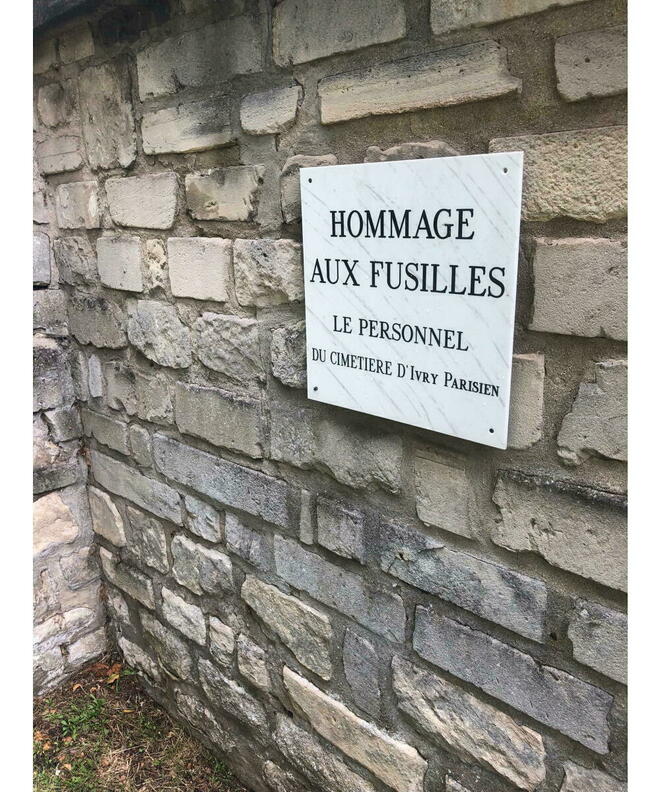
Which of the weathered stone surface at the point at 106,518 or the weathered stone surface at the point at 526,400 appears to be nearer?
the weathered stone surface at the point at 526,400

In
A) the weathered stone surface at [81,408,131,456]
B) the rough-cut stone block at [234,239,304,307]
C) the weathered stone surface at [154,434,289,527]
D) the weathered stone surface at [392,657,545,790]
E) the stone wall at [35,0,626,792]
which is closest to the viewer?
the stone wall at [35,0,626,792]

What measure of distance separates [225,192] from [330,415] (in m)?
0.69

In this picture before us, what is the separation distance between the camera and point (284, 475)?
1.99m

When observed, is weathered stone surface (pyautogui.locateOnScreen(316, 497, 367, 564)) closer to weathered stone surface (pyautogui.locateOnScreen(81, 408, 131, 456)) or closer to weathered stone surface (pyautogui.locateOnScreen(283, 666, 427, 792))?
weathered stone surface (pyautogui.locateOnScreen(283, 666, 427, 792))

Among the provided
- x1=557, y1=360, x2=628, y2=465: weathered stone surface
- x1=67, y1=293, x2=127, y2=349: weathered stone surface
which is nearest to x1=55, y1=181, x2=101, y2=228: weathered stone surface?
x1=67, y1=293, x2=127, y2=349: weathered stone surface

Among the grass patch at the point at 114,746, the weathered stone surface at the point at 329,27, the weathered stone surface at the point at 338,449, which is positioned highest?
the weathered stone surface at the point at 329,27

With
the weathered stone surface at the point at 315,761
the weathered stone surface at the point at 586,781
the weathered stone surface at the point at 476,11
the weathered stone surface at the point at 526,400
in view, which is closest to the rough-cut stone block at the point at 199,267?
the weathered stone surface at the point at 476,11

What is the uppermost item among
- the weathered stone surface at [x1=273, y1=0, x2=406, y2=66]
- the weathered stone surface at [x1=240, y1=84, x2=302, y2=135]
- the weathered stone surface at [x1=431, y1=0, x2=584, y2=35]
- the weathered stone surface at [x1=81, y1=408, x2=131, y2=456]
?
the weathered stone surface at [x1=273, y1=0, x2=406, y2=66]

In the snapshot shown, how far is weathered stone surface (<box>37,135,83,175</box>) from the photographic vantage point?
253 cm

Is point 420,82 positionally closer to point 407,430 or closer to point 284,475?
point 407,430

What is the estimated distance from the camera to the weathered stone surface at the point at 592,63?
1149 millimetres

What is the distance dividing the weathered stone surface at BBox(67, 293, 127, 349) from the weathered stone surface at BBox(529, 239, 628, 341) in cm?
164

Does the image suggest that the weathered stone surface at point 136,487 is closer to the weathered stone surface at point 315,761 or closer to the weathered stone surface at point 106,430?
the weathered stone surface at point 106,430

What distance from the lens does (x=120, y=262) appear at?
243 cm
